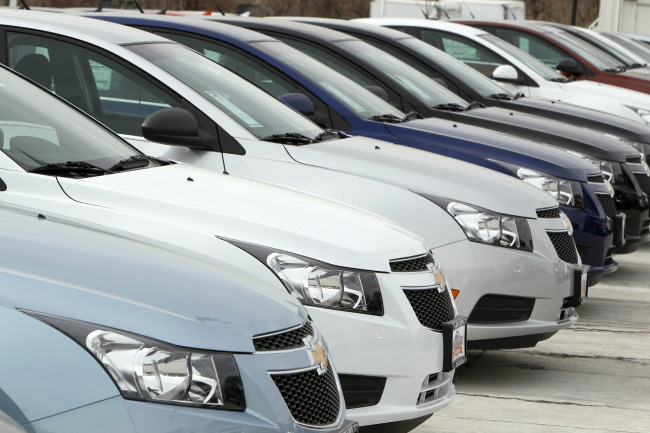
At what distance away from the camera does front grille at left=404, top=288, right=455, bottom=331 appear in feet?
15.2

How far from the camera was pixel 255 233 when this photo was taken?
4438 millimetres

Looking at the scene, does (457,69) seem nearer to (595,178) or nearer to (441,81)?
(441,81)

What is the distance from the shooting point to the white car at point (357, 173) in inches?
229

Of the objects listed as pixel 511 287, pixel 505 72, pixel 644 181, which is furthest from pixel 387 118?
pixel 505 72

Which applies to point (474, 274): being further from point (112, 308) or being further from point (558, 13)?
point (558, 13)

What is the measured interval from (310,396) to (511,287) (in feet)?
10.1

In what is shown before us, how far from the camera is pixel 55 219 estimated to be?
360 cm

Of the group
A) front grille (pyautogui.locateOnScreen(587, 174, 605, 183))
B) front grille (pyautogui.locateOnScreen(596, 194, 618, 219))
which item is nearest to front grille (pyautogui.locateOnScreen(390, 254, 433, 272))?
front grille (pyautogui.locateOnScreen(587, 174, 605, 183))

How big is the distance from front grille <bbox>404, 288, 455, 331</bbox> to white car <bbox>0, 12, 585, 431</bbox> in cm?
91

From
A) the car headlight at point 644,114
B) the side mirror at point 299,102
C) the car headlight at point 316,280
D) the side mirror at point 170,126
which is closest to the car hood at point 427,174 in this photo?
the side mirror at point 299,102

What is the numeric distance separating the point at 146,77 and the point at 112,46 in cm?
25

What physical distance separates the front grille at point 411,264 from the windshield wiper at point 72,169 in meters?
1.23

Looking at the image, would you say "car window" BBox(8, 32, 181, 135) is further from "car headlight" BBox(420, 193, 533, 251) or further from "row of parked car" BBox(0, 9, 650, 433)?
"car headlight" BBox(420, 193, 533, 251)

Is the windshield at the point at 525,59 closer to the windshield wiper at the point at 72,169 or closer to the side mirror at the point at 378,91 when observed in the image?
the side mirror at the point at 378,91
